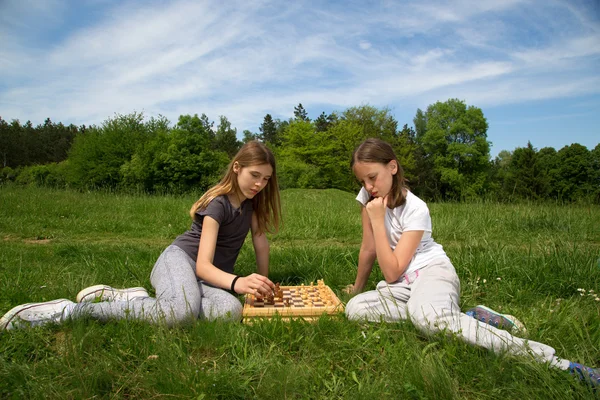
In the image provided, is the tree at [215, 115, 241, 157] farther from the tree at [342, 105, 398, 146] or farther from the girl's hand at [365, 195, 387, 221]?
the girl's hand at [365, 195, 387, 221]

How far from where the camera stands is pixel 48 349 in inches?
98.0

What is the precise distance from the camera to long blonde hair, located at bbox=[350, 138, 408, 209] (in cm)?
326

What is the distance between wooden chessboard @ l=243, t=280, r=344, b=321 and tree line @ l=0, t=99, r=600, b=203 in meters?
28.6

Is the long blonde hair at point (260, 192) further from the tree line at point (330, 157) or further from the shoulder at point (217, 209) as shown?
the tree line at point (330, 157)

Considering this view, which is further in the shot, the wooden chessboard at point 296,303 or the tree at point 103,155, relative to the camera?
the tree at point 103,155

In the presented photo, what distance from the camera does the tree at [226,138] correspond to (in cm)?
7119

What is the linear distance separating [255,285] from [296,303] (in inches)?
16.6

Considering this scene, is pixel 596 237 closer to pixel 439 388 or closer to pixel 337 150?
pixel 439 388

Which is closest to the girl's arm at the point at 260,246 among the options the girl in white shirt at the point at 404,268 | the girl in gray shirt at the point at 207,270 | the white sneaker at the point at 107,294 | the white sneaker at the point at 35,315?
the girl in gray shirt at the point at 207,270

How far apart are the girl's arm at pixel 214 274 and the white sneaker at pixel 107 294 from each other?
492mm

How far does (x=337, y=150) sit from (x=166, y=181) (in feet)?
58.9

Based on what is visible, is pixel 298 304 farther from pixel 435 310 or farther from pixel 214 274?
pixel 435 310

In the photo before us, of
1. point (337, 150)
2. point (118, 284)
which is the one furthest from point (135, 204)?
point (337, 150)

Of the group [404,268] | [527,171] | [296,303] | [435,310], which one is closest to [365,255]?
[404,268]
